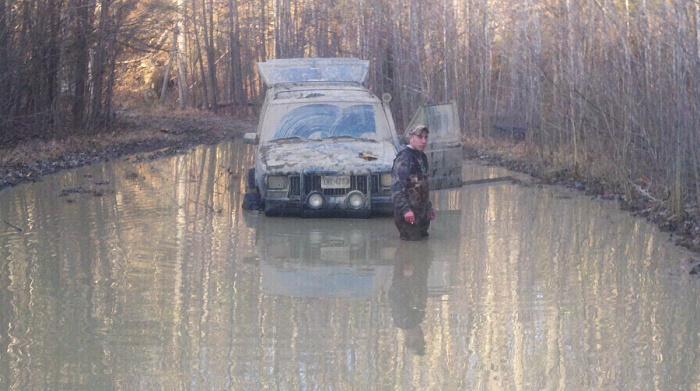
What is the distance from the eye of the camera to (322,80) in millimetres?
14211

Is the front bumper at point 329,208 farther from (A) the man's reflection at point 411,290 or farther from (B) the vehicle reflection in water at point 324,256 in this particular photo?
(A) the man's reflection at point 411,290

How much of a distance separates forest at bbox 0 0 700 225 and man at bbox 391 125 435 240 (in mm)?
2902

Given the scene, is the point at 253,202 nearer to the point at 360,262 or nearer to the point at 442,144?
the point at 442,144

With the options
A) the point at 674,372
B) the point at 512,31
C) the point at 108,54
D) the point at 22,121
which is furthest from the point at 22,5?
the point at 674,372

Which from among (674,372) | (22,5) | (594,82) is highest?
(22,5)

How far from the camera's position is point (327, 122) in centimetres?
1284

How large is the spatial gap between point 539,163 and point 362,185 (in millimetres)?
6232

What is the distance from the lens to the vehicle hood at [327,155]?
1154 cm

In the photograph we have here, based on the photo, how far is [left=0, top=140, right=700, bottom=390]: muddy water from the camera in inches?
230

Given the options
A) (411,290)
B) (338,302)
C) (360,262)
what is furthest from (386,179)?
(338,302)

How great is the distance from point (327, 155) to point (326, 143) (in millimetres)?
533

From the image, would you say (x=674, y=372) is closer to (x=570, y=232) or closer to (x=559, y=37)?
(x=570, y=232)

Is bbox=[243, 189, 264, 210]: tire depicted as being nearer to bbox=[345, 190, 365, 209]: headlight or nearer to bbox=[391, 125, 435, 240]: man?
bbox=[345, 190, 365, 209]: headlight

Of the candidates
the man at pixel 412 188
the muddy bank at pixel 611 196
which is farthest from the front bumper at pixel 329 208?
the muddy bank at pixel 611 196
